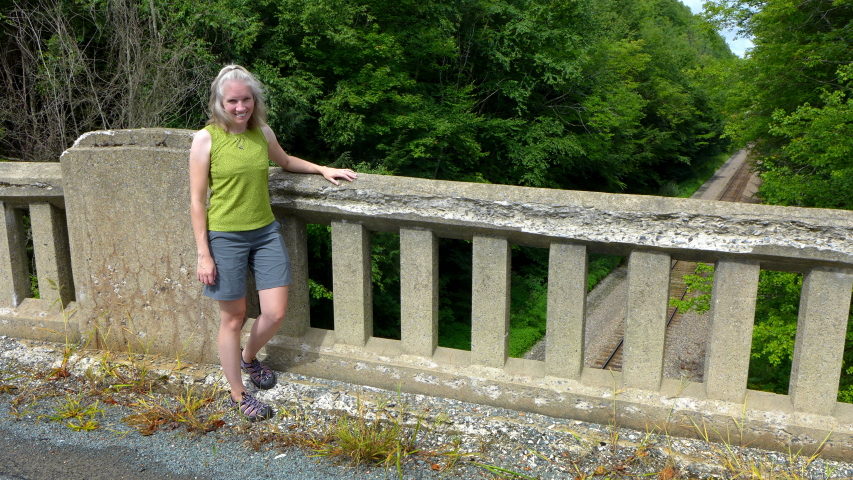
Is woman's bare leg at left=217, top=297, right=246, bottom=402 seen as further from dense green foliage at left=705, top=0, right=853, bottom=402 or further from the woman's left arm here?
dense green foliage at left=705, top=0, right=853, bottom=402

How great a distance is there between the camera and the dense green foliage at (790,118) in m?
10.6

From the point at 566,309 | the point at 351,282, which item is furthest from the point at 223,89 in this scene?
the point at 566,309

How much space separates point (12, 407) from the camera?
3.02 meters

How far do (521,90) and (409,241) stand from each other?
56.0 feet

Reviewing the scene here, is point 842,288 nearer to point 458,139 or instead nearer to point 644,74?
point 458,139

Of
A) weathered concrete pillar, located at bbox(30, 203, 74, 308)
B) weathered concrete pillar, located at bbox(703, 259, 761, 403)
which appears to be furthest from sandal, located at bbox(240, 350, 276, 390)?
weathered concrete pillar, located at bbox(703, 259, 761, 403)

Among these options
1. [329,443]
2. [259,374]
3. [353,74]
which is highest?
[353,74]

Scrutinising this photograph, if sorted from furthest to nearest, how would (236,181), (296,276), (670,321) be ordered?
(670,321), (296,276), (236,181)

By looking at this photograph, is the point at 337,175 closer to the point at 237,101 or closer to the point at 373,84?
the point at 237,101

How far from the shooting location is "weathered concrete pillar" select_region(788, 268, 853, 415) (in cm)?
252

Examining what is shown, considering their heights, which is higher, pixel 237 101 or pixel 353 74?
pixel 353 74

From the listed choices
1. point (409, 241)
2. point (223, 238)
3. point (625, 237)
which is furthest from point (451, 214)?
point (223, 238)

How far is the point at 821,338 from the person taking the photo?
2.56 metres

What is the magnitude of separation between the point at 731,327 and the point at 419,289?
4.31 feet
